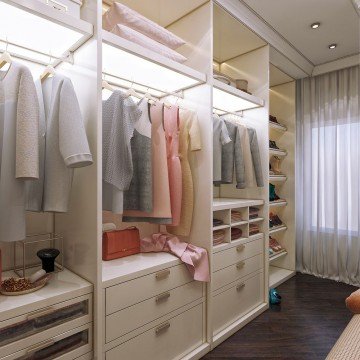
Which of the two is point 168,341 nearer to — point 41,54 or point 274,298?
point 274,298

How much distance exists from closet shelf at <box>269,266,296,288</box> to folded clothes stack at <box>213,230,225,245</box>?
114 cm

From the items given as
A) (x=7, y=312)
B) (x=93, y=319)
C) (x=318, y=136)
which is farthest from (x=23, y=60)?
(x=318, y=136)

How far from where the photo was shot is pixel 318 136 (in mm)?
3098

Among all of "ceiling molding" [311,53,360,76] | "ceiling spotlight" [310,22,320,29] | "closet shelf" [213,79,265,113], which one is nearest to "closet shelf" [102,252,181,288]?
"closet shelf" [213,79,265,113]

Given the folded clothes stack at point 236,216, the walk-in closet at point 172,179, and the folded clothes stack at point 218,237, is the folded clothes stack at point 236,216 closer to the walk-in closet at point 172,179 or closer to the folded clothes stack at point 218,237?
the walk-in closet at point 172,179

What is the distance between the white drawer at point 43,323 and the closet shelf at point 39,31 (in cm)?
119

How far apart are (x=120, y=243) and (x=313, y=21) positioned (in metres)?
2.33

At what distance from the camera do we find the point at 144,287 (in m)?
1.40

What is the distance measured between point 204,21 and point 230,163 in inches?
41.4

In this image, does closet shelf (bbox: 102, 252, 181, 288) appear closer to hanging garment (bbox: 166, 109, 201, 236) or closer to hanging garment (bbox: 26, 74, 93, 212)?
hanging garment (bbox: 166, 109, 201, 236)

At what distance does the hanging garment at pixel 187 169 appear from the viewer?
180 cm

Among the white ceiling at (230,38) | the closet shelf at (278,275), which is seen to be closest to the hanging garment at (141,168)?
the white ceiling at (230,38)

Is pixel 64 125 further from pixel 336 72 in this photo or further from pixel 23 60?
pixel 336 72

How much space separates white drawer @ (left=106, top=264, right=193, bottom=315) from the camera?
1.27 m
